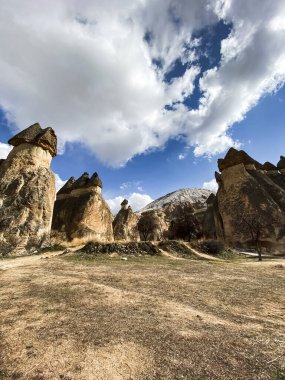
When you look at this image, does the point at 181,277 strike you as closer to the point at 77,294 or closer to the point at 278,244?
the point at 77,294

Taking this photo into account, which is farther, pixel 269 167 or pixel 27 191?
pixel 269 167

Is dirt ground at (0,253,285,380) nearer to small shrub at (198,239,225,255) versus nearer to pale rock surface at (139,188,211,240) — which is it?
small shrub at (198,239,225,255)

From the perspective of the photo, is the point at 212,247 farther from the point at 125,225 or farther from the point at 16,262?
the point at 125,225

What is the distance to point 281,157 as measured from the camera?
36.1 metres

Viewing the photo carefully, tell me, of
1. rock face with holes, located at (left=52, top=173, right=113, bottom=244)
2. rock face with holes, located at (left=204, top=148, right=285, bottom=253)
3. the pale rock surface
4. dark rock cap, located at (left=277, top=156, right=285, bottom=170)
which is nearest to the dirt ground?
rock face with holes, located at (left=52, top=173, right=113, bottom=244)

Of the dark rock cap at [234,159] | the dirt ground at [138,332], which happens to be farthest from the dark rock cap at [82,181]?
the dirt ground at [138,332]

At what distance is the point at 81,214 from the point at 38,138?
8.74 meters

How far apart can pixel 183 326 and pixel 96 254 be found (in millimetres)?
11554

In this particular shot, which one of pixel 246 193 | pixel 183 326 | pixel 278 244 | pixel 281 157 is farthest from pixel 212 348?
pixel 281 157

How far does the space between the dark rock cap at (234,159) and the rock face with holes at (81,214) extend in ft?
49.7

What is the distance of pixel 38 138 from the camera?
19.8 m

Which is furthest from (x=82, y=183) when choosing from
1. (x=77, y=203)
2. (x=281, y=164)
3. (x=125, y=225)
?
(x=281, y=164)

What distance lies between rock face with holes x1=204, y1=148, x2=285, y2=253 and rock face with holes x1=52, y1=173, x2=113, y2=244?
13.7 metres

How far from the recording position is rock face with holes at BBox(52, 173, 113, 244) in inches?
939
